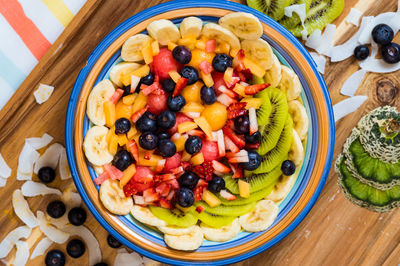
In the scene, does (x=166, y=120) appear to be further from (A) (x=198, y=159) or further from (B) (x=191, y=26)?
(B) (x=191, y=26)

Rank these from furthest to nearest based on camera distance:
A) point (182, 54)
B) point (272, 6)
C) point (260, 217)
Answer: point (272, 6) < point (260, 217) < point (182, 54)

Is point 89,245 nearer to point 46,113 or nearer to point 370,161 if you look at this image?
point 46,113

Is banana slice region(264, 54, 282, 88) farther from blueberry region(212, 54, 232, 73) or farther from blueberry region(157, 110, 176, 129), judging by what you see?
blueberry region(157, 110, 176, 129)

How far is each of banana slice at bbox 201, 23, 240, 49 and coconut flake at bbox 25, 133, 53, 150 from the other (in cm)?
71

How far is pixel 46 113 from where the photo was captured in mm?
1624

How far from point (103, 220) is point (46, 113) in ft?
1.66

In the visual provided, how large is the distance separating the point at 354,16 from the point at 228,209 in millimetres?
877

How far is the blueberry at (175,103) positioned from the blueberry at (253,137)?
24 centimetres

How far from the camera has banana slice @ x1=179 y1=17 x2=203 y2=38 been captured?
136 centimetres

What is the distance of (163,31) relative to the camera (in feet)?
4.44

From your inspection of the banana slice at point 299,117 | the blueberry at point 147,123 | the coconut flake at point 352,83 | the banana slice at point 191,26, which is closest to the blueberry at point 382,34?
the coconut flake at point 352,83

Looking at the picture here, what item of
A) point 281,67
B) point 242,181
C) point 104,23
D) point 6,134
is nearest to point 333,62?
point 281,67

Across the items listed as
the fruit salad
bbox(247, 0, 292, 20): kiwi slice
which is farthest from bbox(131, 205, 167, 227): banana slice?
bbox(247, 0, 292, 20): kiwi slice

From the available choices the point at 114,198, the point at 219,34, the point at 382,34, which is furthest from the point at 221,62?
the point at 382,34
